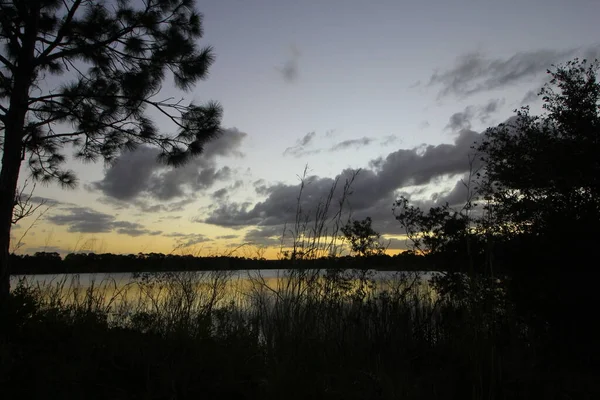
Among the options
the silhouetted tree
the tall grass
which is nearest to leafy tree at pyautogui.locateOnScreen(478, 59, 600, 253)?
the silhouetted tree

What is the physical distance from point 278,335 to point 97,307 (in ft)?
12.7

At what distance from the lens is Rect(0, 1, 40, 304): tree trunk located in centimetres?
496

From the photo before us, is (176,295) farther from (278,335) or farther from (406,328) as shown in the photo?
(406,328)

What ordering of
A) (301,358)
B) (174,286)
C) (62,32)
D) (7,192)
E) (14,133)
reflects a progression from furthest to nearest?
(174,286) < (62,32) < (14,133) < (7,192) < (301,358)

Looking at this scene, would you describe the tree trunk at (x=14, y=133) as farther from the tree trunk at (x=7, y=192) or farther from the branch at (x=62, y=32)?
the branch at (x=62, y=32)

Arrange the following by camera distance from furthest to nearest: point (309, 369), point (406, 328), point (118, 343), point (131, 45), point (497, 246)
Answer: point (497, 246)
point (131, 45)
point (406, 328)
point (118, 343)
point (309, 369)

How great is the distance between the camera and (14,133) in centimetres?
521

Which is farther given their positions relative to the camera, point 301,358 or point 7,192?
point 7,192

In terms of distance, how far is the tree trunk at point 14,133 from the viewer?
4.96 metres

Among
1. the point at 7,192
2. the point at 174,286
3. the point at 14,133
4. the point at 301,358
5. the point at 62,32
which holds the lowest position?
the point at 301,358

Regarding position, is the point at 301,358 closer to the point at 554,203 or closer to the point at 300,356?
the point at 300,356

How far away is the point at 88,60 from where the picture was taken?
583cm

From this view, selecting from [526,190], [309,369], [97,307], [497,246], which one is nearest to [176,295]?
[97,307]

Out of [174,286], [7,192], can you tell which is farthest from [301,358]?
[7,192]
